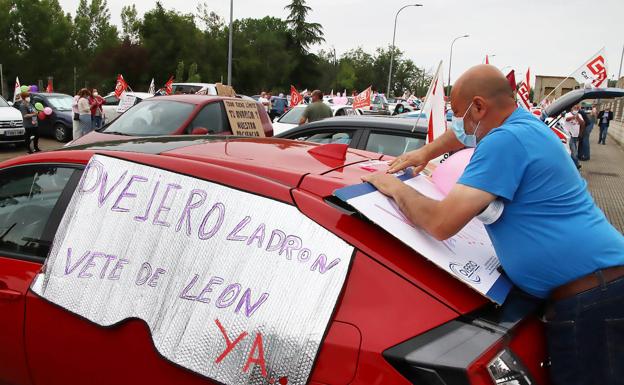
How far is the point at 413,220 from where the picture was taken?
175cm

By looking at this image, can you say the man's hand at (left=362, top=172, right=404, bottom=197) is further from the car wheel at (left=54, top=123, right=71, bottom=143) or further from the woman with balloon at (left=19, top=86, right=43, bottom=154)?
the car wheel at (left=54, top=123, right=71, bottom=143)

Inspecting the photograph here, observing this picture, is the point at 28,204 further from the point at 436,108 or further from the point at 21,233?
the point at 436,108

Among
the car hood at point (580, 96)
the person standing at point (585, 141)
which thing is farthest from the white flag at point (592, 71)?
the person standing at point (585, 141)

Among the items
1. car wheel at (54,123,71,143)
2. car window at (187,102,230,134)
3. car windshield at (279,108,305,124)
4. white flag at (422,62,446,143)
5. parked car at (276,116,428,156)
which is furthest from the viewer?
car wheel at (54,123,71,143)

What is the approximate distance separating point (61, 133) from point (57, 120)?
1.38ft

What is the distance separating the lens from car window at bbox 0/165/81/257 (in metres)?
→ 2.27

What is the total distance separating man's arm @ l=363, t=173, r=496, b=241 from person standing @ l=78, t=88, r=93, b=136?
12.9 m

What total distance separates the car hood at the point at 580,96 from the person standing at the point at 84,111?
1104 cm

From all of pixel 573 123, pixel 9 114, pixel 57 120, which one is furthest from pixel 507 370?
pixel 57 120

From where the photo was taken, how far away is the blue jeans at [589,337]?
A: 5.33 feet

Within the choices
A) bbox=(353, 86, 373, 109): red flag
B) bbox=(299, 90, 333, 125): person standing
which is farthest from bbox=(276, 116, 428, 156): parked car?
bbox=(353, 86, 373, 109): red flag

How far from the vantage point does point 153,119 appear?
8.01 m

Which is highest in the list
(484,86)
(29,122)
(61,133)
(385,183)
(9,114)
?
(484,86)

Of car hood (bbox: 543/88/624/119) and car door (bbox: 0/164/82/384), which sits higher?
car hood (bbox: 543/88/624/119)
